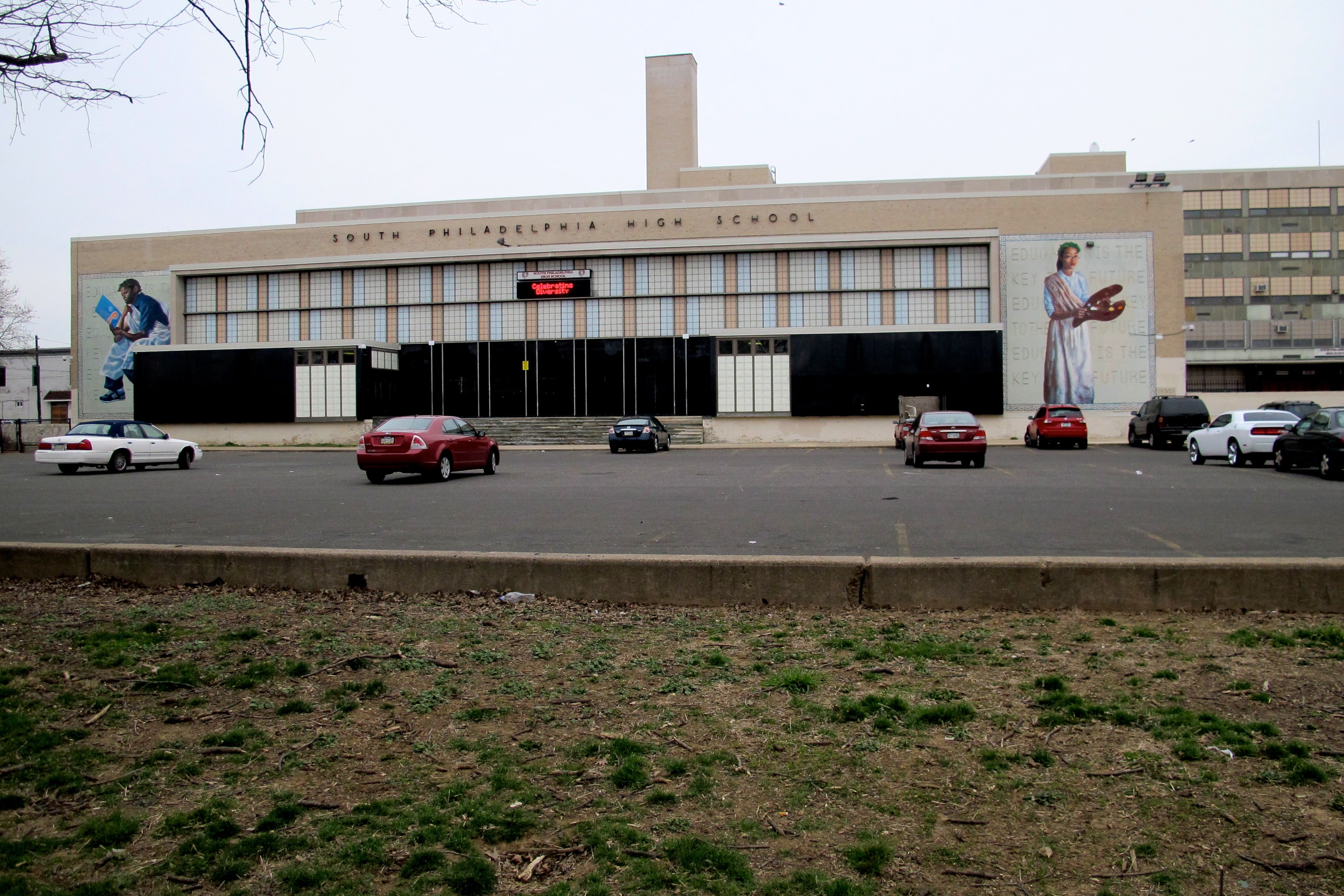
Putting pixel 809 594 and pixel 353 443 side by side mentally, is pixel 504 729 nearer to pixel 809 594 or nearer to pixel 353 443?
pixel 809 594

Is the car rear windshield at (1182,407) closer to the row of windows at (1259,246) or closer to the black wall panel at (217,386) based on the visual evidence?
the black wall panel at (217,386)

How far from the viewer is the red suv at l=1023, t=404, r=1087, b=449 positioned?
114 ft

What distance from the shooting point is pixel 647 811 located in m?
3.84

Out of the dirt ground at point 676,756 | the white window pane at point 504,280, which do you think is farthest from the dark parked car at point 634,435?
the dirt ground at point 676,756

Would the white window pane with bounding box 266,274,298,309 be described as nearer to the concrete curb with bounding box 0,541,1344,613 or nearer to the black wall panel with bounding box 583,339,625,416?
the black wall panel with bounding box 583,339,625,416

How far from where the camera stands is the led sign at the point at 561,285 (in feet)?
155

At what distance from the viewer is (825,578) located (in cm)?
732

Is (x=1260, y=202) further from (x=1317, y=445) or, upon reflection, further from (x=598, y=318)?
(x=1317, y=445)

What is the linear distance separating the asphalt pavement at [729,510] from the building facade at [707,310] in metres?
19.1

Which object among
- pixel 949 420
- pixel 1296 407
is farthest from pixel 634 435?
pixel 1296 407

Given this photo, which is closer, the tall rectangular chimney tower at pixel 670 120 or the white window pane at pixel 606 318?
the white window pane at pixel 606 318

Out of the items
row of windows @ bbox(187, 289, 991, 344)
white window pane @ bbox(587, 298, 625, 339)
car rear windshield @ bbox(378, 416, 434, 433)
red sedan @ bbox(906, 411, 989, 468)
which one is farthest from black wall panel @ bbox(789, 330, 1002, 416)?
car rear windshield @ bbox(378, 416, 434, 433)

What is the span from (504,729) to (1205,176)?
9180 cm

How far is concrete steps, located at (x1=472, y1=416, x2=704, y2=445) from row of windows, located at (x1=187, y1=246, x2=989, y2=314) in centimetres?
673
